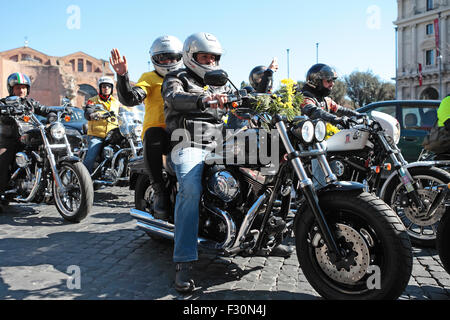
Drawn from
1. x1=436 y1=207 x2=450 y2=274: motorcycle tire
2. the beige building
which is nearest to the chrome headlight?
x1=436 y1=207 x2=450 y2=274: motorcycle tire

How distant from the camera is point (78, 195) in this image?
5.30m

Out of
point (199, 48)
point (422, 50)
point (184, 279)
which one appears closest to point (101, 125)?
point (199, 48)

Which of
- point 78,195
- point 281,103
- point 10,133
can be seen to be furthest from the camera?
point 10,133

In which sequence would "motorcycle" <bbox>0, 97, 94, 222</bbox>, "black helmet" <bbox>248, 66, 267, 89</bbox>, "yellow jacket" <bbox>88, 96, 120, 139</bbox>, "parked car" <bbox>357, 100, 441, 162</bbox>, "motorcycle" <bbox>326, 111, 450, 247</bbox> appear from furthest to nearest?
"parked car" <bbox>357, 100, 441, 162</bbox>
"yellow jacket" <bbox>88, 96, 120, 139</bbox>
"black helmet" <bbox>248, 66, 267, 89</bbox>
"motorcycle" <bbox>0, 97, 94, 222</bbox>
"motorcycle" <bbox>326, 111, 450, 247</bbox>

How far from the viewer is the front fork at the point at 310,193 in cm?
260

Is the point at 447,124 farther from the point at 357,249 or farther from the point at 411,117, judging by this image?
the point at 411,117

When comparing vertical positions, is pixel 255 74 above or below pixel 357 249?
above

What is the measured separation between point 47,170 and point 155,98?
244cm

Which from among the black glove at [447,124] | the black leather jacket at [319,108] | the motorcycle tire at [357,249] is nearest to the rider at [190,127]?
Result: the motorcycle tire at [357,249]

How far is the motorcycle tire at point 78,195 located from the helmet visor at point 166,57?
194 centimetres

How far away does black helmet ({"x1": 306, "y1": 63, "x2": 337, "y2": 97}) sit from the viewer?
494cm

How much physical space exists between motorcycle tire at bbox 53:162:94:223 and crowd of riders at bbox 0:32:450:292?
5.26ft

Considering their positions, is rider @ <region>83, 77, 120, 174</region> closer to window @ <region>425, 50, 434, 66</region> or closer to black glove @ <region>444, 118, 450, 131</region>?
black glove @ <region>444, 118, 450, 131</region>
